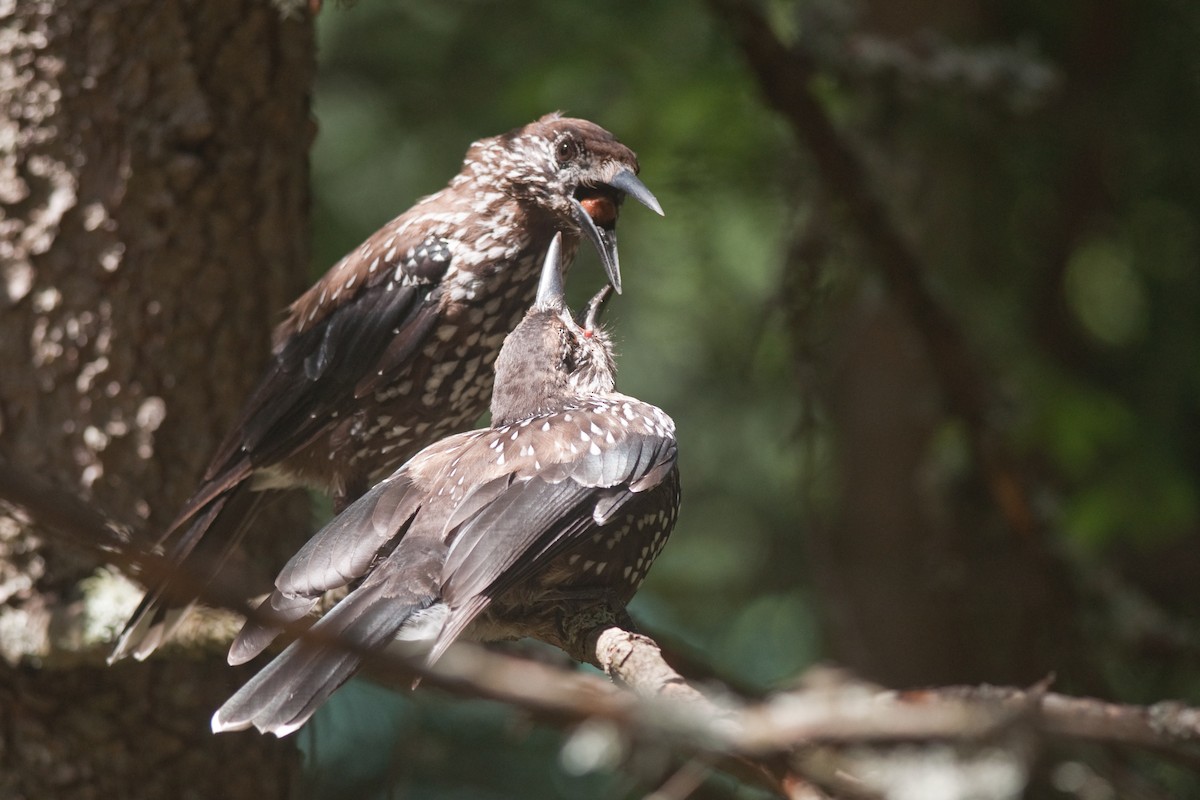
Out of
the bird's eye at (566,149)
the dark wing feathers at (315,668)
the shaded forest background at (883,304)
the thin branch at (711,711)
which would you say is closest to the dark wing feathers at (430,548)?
the dark wing feathers at (315,668)

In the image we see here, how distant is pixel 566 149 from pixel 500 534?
1109mm

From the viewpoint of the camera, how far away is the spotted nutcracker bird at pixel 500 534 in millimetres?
2258

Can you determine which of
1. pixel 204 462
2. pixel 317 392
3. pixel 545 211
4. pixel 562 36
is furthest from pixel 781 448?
pixel 562 36

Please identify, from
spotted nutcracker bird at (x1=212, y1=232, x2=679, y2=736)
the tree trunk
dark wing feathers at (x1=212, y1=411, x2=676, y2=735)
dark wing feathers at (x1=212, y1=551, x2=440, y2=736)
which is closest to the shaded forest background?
the tree trunk

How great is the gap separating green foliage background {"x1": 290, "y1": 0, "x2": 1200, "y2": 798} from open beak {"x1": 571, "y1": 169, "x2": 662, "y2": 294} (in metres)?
1.01

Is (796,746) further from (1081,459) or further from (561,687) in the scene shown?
(1081,459)

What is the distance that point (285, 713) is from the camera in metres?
2.15

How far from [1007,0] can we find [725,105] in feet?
5.54

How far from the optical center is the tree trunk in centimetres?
306

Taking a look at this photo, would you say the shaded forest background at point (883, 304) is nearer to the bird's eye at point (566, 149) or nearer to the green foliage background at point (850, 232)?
the green foliage background at point (850, 232)

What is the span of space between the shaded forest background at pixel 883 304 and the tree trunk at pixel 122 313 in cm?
58

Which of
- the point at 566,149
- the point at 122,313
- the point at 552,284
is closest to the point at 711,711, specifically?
the point at 552,284

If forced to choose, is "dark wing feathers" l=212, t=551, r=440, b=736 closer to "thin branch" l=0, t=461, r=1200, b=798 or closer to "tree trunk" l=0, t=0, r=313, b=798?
"thin branch" l=0, t=461, r=1200, b=798

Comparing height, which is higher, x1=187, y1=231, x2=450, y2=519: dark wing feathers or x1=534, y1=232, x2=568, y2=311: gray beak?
x1=534, y1=232, x2=568, y2=311: gray beak
